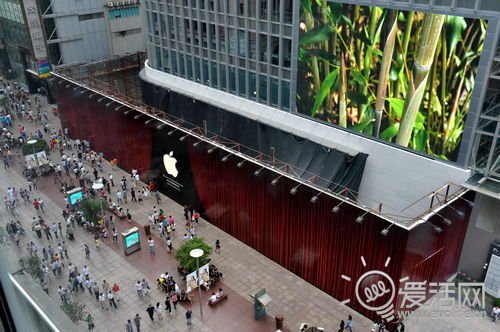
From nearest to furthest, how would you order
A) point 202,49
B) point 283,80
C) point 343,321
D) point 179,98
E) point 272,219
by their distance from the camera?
point 343,321
point 272,219
point 283,80
point 202,49
point 179,98

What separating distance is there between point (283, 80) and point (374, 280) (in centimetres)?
1290

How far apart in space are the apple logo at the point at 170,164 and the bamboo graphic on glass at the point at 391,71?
A: 10.4 metres

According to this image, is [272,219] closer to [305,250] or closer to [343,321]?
[305,250]

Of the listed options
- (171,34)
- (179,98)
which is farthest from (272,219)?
(171,34)

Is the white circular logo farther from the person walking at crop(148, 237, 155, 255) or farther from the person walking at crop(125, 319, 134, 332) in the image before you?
the person walking at crop(148, 237, 155, 255)

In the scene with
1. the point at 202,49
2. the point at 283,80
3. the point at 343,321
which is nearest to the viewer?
the point at 343,321

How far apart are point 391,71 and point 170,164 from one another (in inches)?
651

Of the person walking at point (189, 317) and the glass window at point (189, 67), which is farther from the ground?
the glass window at point (189, 67)

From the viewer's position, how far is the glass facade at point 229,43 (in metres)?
26.9

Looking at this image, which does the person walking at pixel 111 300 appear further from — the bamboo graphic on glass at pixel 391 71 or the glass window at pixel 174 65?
the glass window at pixel 174 65

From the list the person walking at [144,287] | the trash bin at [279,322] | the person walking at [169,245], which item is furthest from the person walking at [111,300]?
the trash bin at [279,322]

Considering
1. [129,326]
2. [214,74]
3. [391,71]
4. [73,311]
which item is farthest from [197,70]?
[73,311]

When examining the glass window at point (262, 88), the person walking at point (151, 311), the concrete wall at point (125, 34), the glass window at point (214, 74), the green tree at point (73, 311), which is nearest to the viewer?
the green tree at point (73, 311)

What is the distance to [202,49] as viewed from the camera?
32.5 m
